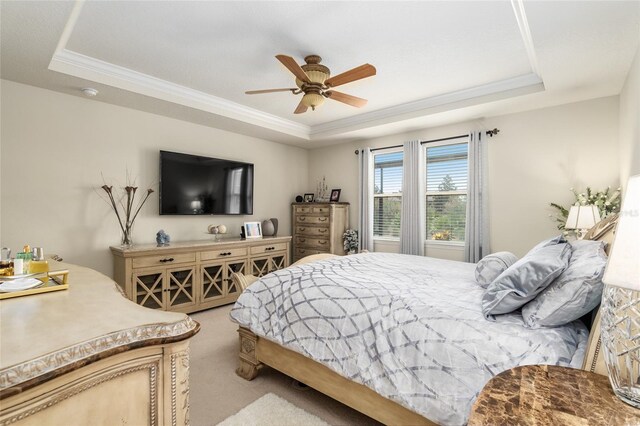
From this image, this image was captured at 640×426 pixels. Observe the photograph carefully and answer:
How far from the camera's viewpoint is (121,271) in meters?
3.38

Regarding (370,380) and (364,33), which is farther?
(364,33)

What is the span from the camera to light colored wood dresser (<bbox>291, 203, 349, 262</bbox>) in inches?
204

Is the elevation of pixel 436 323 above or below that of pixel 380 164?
below

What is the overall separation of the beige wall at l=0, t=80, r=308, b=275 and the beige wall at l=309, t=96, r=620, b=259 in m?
4.00

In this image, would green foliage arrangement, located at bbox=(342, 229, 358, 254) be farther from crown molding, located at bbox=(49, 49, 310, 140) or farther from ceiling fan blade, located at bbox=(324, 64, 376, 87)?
ceiling fan blade, located at bbox=(324, 64, 376, 87)

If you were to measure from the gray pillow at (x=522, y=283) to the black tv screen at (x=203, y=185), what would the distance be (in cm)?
375

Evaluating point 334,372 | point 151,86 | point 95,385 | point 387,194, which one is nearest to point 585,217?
point 387,194

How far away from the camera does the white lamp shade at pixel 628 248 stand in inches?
30.8

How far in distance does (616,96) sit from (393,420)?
400 centimetres

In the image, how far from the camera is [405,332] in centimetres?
160

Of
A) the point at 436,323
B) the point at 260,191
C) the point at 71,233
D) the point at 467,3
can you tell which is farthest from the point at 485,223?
the point at 71,233

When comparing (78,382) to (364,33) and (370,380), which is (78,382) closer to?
(370,380)

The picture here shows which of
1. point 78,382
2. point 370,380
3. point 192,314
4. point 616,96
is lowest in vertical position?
point 192,314

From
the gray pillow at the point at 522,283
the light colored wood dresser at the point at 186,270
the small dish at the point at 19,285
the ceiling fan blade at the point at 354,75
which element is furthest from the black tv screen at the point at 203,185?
the gray pillow at the point at 522,283
